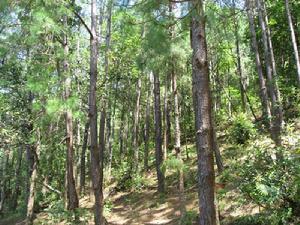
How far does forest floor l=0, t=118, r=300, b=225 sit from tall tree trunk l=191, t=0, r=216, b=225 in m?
3.50

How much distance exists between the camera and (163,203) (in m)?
13.8

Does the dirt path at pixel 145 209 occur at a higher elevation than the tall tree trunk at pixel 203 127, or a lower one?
lower

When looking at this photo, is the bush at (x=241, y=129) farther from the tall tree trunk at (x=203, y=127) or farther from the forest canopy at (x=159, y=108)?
the tall tree trunk at (x=203, y=127)

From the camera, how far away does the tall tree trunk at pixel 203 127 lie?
5020 mm

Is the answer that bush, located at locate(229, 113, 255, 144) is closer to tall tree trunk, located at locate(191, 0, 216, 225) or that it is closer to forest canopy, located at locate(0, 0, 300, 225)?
forest canopy, located at locate(0, 0, 300, 225)

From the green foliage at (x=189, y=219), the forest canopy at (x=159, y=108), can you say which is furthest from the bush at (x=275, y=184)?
the green foliage at (x=189, y=219)

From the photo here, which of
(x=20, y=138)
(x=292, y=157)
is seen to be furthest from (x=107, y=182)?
(x=292, y=157)

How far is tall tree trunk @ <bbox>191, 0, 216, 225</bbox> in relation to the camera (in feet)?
16.5

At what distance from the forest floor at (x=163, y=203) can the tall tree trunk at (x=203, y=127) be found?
11.5ft

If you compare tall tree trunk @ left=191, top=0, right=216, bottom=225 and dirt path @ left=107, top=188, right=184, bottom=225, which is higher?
tall tree trunk @ left=191, top=0, right=216, bottom=225

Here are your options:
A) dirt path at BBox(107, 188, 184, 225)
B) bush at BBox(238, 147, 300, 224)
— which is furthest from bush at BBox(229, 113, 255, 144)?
bush at BBox(238, 147, 300, 224)

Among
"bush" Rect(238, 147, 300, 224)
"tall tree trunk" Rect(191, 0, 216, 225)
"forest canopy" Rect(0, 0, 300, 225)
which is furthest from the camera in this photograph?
"bush" Rect(238, 147, 300, 224)

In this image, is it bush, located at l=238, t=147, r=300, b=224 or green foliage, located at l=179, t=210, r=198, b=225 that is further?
green foliage, located at l=179, t=210, r=198, b=225

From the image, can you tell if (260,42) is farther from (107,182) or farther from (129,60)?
(107,182)
